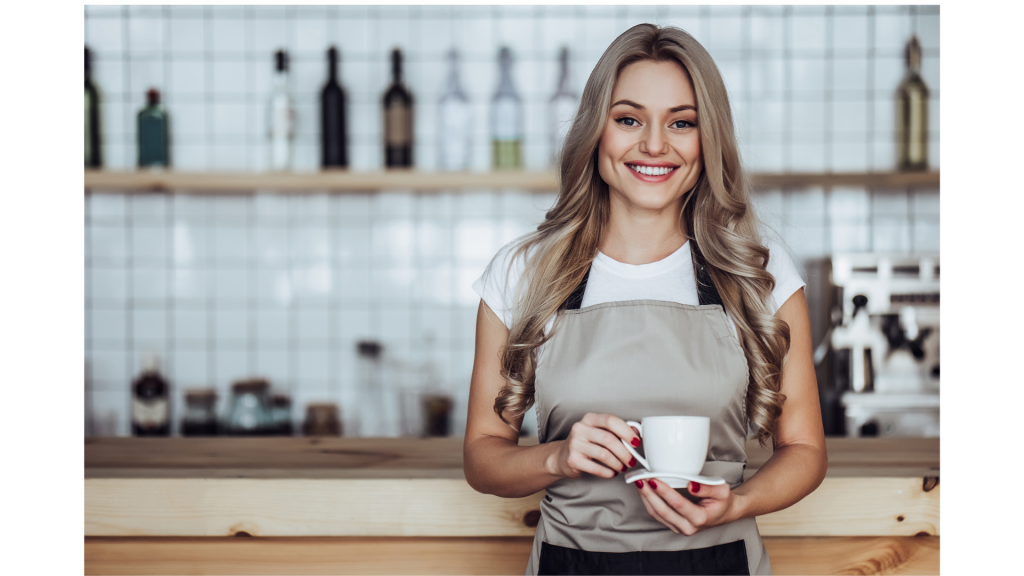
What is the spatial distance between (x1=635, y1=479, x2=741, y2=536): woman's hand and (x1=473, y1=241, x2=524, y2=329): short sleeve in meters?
0.30

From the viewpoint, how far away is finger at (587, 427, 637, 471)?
82 cm

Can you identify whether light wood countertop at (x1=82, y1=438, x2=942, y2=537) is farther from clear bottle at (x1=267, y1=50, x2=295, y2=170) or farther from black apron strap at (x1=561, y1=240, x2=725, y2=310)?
clear bottle at (x1=267, y1=50, x2=295, y2=170)

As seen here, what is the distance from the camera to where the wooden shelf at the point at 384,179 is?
6.86ft

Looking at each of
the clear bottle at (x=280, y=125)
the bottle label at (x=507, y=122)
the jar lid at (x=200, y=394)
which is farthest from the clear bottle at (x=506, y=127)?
the jar lid at (x=200, y=394)

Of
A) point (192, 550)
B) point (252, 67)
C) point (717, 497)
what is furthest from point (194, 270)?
point (717, 497)

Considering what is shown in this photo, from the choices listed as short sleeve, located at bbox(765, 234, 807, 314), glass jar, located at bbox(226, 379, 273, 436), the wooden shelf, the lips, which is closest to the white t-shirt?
short sleeve, located at bbox(765, 234, 807, 314)

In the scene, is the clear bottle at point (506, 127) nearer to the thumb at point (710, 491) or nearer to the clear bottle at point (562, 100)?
the clear bottle at point (562, 100)

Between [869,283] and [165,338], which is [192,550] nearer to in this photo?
[165,338]

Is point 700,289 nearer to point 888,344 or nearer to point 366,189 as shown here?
point 888,344

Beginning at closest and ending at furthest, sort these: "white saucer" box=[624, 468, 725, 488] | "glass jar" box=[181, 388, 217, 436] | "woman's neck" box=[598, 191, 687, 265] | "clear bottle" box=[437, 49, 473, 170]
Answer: "white saucer" box=[624, 468, 725, 488], "woman's neck" box=[598, 191, 687, 265], "clear bottle" box=[437, 49, 473, 170], "glass jar" box=[181, 388, 217, 436]

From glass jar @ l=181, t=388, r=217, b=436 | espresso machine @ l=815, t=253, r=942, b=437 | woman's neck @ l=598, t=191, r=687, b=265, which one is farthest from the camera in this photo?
glass jar @ l=181, t=388, r=217, b=436

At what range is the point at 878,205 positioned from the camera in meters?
2.35

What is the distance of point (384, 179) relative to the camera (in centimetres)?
211

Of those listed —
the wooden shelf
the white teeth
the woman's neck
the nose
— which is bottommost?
the woman's neck
